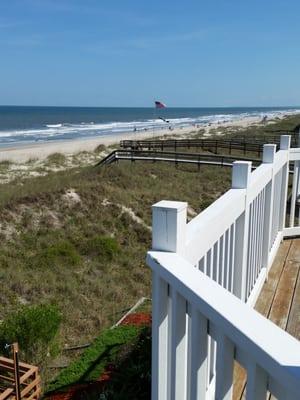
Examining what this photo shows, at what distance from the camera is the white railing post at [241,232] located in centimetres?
312

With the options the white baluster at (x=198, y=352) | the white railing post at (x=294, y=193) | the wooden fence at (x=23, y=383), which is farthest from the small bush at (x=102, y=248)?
the white baluster at (x=198, y=352)

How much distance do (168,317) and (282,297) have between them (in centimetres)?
250

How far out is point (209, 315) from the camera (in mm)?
1502

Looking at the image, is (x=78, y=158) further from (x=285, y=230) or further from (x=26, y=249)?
(x=285, y=230)

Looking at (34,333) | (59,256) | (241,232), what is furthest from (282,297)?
(59,256)

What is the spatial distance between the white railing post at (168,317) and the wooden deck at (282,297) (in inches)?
36.1

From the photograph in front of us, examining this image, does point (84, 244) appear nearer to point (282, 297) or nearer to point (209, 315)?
point (282, 297)

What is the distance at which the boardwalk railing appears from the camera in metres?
1.24

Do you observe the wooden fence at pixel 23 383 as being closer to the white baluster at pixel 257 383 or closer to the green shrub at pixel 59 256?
the white baluster at pixel 257 383

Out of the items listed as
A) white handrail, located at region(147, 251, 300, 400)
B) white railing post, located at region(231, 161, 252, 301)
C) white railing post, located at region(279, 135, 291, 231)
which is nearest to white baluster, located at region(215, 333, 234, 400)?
white handrail, located at region(147, 251, 300, 400)

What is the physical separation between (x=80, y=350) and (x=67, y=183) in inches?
434

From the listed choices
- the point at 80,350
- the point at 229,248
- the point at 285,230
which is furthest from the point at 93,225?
the point at 229,248

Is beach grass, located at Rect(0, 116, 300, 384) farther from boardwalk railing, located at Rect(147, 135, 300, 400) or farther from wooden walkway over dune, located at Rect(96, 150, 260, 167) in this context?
boardwalk railing, located at Rect(147, 135, 300, 400)

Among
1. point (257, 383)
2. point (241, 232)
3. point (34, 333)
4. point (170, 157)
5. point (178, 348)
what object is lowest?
point (34, 333)
